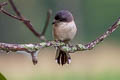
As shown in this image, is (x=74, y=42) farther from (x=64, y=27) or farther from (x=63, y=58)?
(x=63, y=58)

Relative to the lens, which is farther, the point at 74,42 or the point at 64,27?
the point at 74,42

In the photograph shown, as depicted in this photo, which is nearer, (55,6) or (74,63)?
(74,63)

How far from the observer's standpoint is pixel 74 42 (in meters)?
16.5

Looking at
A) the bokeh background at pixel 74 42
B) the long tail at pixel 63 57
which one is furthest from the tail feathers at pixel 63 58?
the bokeh background at pixel 74 42

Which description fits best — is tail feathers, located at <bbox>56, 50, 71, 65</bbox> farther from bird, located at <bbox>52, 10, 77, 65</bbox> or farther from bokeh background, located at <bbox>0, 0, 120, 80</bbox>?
bokeh background, located at <bbox>0, 0, 120, 80</bbox>

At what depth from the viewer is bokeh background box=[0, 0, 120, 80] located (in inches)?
601

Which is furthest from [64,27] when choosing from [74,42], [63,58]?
[74,42]

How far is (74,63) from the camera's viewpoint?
56.1ft

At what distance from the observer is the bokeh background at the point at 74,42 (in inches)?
601

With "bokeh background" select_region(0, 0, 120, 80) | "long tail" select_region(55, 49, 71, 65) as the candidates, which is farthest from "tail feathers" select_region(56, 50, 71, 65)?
"bokeh background" select_region(0, 0, 120, 80)

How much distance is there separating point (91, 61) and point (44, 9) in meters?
3.64

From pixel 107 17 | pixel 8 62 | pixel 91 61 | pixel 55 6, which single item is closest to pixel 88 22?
pixel 107 17

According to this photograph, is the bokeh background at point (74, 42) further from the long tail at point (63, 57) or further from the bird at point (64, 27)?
the long tail at point (63, 57)

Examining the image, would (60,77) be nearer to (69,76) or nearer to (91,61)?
(69,76)
